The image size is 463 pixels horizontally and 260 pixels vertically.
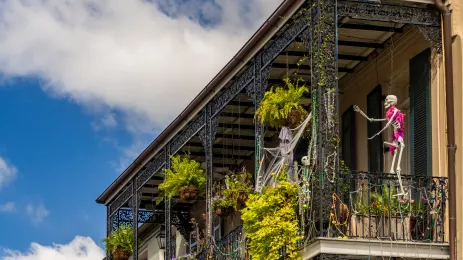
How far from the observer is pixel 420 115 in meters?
20.5

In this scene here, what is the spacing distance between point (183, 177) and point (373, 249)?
848 cm

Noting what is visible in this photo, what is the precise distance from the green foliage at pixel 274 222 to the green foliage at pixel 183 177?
638cm

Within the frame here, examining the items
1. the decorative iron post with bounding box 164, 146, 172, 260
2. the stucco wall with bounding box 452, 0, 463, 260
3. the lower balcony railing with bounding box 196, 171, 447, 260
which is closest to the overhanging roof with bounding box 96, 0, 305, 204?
the decorative iron post with bounding box 164, 146, 172, 260

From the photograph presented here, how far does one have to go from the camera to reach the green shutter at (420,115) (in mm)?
20234

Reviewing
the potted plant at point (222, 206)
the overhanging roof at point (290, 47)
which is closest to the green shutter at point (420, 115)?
the overhanging roof at point (290, 47)

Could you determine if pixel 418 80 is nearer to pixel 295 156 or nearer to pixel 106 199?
pixel 295 156

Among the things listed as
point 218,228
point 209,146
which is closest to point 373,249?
point 209,146

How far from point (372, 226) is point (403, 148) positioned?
6.26 ft

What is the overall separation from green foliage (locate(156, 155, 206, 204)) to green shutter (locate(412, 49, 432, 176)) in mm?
7133

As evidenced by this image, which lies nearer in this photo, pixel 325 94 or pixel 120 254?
pixel 325 94

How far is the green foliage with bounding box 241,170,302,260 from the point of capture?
1997cm

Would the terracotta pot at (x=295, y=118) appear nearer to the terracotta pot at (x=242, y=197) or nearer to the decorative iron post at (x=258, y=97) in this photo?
the decorative iron post at (x=258, y=97)

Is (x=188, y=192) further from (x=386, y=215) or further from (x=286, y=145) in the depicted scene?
(x=386, y=215)

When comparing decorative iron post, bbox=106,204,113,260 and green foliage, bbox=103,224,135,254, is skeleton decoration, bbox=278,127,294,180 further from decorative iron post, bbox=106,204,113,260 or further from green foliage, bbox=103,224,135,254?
decorative iron post, bbox=106,204,113,260
